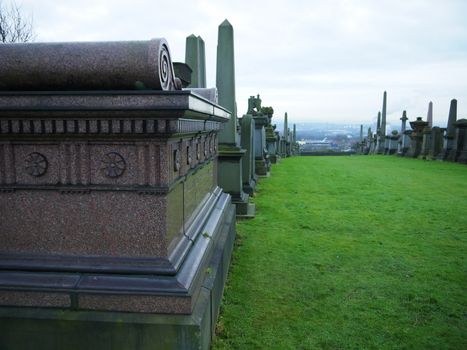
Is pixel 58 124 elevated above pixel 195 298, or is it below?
above

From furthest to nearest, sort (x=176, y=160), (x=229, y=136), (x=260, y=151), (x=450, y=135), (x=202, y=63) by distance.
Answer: (x=450, y=135)
(x=260, y=151)
(x=202, y=63)
(x=229, y=136)
(x=176, y=160)

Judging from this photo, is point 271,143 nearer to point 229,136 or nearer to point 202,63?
point 202,63

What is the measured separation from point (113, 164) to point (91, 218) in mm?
401

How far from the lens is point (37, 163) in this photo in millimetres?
2393

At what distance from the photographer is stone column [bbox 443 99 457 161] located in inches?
714

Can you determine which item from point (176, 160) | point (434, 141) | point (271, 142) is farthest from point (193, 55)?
point (434, 141)

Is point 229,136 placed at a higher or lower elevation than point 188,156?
higher

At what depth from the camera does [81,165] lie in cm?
237

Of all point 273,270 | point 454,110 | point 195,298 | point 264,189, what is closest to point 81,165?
point 195,298

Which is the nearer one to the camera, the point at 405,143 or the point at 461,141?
the point at 461,141

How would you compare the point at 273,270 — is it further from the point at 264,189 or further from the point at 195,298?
the point at 264,189

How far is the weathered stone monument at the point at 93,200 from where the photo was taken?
2195 millimetres

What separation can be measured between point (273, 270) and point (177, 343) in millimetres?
2173

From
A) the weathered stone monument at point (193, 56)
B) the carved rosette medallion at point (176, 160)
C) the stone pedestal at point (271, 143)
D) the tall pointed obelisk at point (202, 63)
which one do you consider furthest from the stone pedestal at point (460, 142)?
the carved rosette medallion at point (176, 160)
